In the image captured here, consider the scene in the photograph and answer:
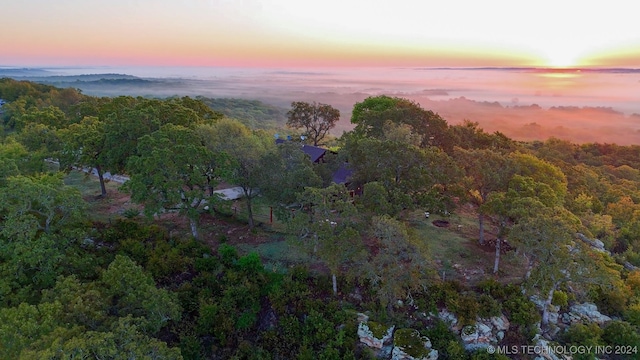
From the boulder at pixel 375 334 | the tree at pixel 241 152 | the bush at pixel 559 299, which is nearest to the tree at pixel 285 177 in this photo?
the tree at pixel 241 152

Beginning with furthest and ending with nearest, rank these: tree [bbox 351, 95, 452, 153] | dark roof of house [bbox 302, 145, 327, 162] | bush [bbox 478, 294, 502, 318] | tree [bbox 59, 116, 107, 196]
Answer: dark roof of house [bbox 302, 145, 327, 162], tree [bbox 351, 95, 452, 153], tree [bbox 59, 116, 107, 196], bush [bbox 478, 294, 502, 318]

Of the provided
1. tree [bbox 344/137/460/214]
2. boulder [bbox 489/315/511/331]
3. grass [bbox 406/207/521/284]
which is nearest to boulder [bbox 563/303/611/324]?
grass [bbox 406/207/521/284]

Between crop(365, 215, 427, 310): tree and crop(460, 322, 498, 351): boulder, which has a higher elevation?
crop(365, 215, 427, 310): tree

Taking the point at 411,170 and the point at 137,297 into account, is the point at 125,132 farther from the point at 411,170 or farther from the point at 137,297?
the point at 411,170

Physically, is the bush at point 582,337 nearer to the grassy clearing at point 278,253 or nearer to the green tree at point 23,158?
the grassy clearing at point 278,253

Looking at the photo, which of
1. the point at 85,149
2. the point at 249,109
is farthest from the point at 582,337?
the point at 249,109

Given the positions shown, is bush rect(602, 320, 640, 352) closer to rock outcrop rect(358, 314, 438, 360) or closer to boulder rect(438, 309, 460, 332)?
boulder rect(438, 309, 460, 332)
